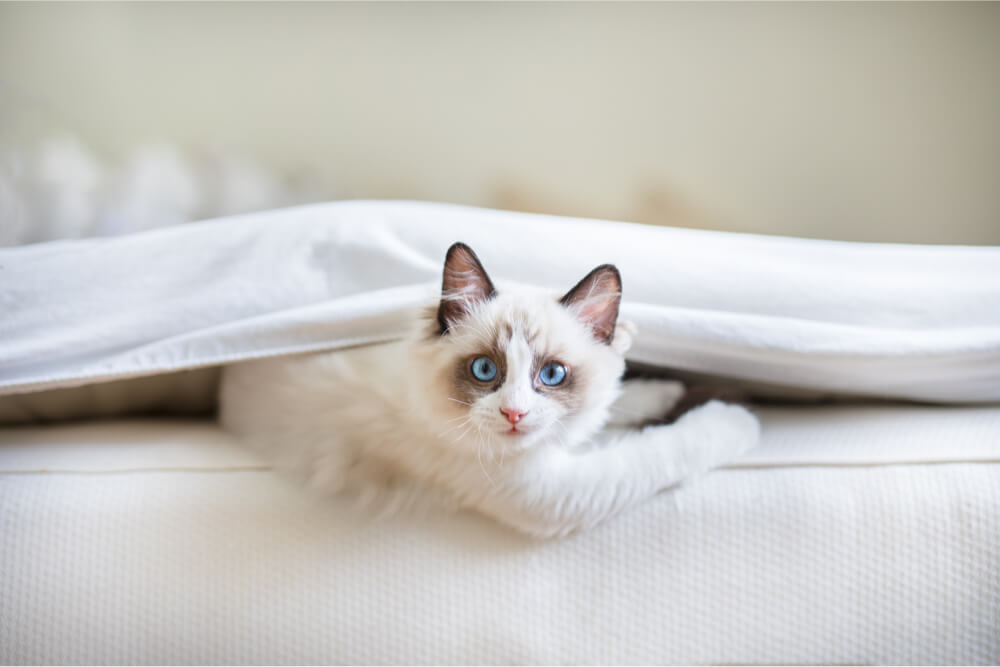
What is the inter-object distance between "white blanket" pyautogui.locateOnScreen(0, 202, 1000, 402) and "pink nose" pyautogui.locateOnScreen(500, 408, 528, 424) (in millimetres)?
270

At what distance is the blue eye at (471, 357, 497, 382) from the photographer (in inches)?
30.8

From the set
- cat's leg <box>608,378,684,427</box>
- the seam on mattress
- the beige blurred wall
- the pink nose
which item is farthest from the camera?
the beige blurred wall

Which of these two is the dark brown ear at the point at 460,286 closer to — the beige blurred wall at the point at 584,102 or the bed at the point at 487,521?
the bed at the point at 487,521

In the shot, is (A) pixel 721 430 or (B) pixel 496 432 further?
(A) pixel 721 430

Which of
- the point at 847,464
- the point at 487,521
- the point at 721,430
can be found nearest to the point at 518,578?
the point at 487,521

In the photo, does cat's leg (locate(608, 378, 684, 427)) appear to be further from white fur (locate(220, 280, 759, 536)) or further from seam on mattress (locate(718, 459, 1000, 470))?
seam on mattress (locate(718, 459, 1000, 470))

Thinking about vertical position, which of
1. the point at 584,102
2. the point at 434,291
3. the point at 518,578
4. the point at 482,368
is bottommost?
the point at 518,578

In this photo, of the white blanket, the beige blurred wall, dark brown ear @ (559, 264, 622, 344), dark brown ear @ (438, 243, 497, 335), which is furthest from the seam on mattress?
the beige blurred wall

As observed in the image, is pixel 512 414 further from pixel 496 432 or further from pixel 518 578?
pixel 518 578

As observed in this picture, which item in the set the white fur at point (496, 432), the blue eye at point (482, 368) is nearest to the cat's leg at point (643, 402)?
the white fur at point (496, 432)

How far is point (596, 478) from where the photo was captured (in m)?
0.82

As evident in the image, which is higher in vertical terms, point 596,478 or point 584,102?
point 584,102

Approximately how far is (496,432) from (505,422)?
0.11 ft

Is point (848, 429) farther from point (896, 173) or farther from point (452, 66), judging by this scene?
point (452, 66)
